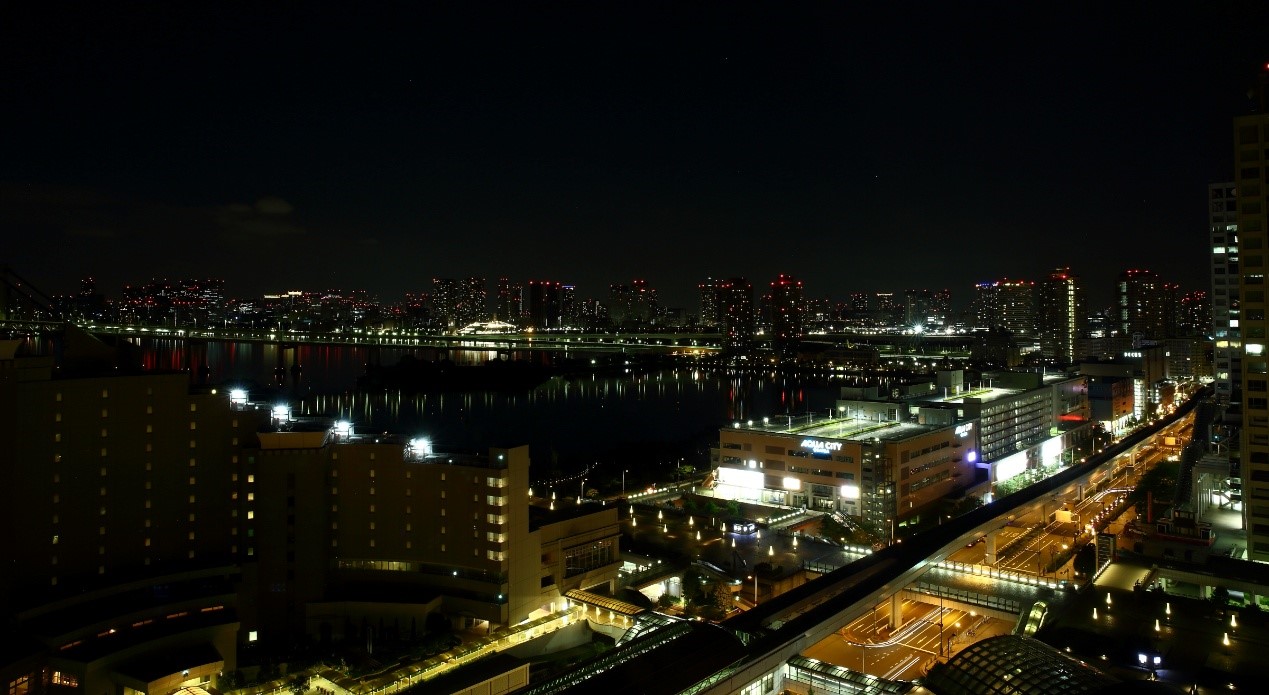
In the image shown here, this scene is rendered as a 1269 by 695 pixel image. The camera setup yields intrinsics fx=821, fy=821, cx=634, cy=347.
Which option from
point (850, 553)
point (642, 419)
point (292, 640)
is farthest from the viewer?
point (642, 419)

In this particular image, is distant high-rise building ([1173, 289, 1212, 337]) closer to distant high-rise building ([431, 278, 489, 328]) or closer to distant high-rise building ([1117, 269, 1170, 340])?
distant high-rise building ([1117, 269, 1170, 340])

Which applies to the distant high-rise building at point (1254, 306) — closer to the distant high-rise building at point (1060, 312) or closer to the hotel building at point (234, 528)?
the hotel building at point (234, 528)

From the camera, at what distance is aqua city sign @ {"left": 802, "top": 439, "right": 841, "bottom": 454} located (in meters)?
7.66

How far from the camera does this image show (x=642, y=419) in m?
15.8

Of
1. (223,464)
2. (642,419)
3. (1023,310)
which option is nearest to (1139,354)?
(642,419)

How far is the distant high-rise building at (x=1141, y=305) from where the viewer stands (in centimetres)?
2681

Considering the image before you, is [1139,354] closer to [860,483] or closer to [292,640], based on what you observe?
[860,483]

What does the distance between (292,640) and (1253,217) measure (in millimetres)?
6557

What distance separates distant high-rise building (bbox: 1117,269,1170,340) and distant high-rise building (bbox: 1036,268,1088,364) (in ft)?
11.8

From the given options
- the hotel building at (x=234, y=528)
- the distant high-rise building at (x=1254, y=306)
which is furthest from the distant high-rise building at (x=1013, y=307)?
the hotel building at (x=234, y=528)

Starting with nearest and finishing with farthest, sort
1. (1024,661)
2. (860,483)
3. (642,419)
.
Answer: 1. (1024,661)
2. (860,483)
3. (642,419)

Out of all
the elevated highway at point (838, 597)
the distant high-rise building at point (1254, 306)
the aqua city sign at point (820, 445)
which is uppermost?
the distant high-rise building at point (1254, 306)

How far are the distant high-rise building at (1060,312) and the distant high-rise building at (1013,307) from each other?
347 centimetres

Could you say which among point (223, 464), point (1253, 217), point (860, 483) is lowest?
point (860, 483)
